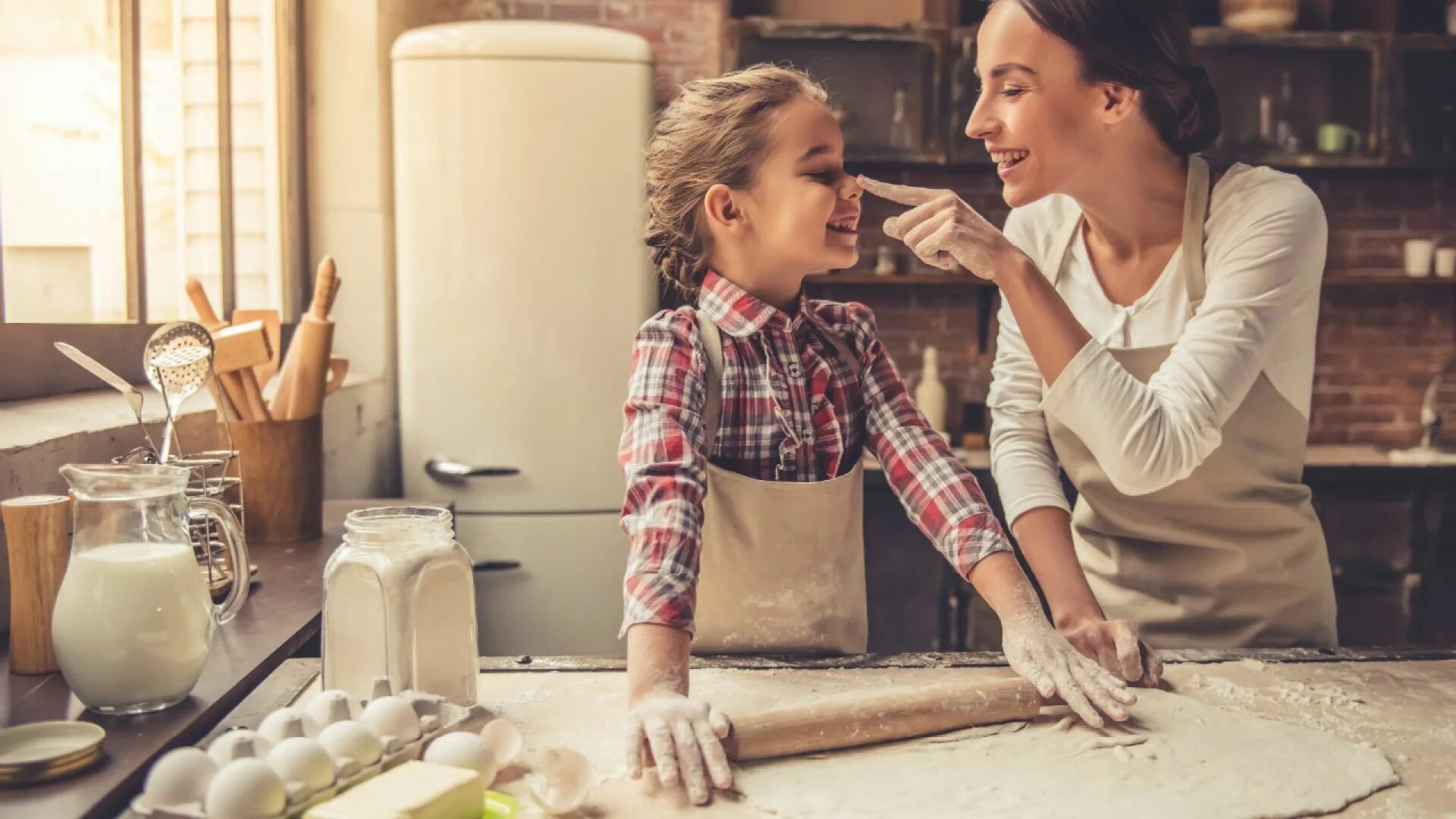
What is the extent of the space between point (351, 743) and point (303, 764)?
5cm

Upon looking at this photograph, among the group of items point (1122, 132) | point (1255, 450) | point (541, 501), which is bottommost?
point (541, 501)

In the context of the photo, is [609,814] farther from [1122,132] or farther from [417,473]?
[417,473]

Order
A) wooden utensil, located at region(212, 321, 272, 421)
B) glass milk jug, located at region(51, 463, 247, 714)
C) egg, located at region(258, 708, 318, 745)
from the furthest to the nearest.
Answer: wooden utensil, located at region(212, 321, 272, 421), glass milk jug, located at region(51, 463, 247, 714), egg, located at region(258, 708, 318, 745)

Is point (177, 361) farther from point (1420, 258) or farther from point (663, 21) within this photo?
point (1420, 258)

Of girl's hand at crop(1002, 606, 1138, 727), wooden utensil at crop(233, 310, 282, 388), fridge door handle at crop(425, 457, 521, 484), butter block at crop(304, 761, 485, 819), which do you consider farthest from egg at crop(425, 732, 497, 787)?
fridge door handle at crop(425, 457, 521, 484)

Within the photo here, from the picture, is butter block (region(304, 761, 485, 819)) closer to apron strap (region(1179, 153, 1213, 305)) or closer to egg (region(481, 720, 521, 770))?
egg (region(481, 720, 521, 770))

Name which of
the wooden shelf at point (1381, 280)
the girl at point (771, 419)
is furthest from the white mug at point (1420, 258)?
the girl at point (771, 419)

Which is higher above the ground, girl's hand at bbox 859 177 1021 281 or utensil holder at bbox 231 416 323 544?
girl's hand at bbox 859 177 1021 281

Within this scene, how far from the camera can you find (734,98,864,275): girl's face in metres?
1.49

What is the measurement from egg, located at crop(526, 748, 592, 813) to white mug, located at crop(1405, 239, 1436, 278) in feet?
12.6

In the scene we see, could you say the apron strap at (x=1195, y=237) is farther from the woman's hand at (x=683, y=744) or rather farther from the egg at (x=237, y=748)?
the egg at (x=237, y=748)

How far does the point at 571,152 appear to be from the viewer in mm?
3168

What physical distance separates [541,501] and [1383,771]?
246 centimetres

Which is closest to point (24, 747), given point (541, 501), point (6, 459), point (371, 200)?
point (6, 459)
